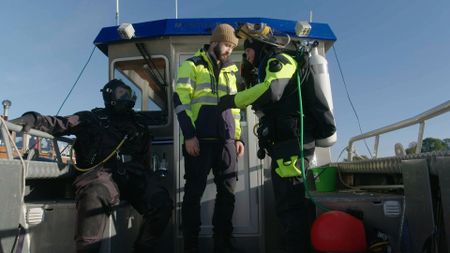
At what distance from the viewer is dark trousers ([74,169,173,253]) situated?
2611 mm

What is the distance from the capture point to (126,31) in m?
4.02

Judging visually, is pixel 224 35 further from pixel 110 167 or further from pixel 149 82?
pixel 110 167

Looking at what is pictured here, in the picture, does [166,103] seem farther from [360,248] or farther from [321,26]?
[360,248]

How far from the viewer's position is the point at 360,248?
2193mm

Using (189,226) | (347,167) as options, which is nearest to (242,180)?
(189,226)

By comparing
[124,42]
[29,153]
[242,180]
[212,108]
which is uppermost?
[124,42]

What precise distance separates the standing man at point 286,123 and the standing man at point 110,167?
965mm

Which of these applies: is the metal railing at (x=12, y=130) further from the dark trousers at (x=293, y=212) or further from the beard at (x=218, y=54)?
the dark trousers at (x=293, y=212)

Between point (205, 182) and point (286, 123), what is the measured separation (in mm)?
999

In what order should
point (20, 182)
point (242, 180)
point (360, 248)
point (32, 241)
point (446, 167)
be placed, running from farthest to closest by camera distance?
point (242, 180) → point (32, 241) → point (20, 182) → point (360, 248) → point (446, 167)

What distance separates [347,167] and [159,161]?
2.00 metres

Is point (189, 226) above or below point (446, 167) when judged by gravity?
below

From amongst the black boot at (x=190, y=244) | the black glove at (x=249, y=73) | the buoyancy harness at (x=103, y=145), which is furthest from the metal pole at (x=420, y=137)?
the buoyancy harness at (x=103, y=145)

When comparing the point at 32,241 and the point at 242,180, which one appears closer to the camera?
the point at 32,241
